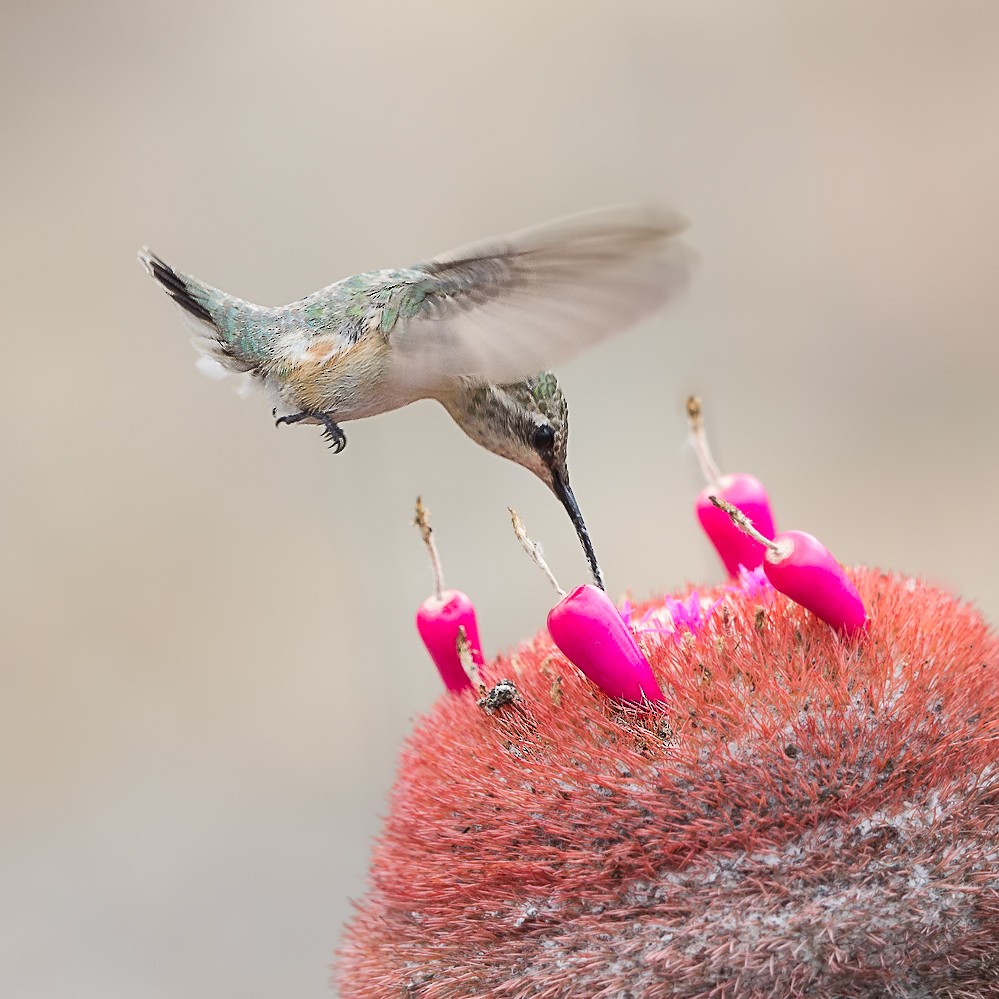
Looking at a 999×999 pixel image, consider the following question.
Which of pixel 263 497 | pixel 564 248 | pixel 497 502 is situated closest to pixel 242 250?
pixel 263 497

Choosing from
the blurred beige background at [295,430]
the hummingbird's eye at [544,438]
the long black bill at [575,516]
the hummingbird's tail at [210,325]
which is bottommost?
the long black bill at [575,516]

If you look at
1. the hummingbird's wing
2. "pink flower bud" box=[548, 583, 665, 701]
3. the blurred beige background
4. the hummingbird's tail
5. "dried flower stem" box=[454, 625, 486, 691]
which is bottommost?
"pink flower bud" box=[548, 583, 665, 701]

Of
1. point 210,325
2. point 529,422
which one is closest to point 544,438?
point 529,422

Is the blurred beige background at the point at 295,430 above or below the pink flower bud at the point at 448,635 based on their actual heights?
above

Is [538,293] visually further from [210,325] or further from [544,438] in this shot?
[210,325]

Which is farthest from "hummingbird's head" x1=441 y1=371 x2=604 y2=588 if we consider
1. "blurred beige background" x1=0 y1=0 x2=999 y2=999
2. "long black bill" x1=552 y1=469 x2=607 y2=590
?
"blurred beige background" x1=0 y1=0 x2=999 y2=999

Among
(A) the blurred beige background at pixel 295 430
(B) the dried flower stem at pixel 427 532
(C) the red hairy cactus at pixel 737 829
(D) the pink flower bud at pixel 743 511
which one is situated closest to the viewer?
(C) the red hairy cactus at pixel 737 829

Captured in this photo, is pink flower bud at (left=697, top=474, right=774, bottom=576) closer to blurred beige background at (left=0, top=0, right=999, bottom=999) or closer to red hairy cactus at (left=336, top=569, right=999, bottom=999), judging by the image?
red hairy cactus at (left=336, top=569, right=999, bottom=999)

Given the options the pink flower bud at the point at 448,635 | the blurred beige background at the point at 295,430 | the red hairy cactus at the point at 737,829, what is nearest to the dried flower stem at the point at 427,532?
the pink flower bud at the point at 448,635

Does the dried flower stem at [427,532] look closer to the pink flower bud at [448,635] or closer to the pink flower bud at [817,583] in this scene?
the pink flower bud at [448,635]
